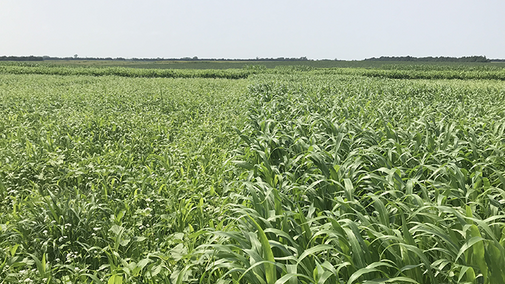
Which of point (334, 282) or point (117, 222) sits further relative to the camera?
point (117, 222)

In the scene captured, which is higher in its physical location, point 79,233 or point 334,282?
point 334,282

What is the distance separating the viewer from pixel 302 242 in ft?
6.68

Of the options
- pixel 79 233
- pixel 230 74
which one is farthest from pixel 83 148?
pixel 230 74

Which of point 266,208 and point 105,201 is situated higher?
point 266,208

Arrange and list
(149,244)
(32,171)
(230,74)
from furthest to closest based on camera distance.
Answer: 1. (230,74)
2. (32,171)
3. (149,244)

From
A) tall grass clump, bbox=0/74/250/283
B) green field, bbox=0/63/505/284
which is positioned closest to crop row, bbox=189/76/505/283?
green field, bbox=0/63/505/284

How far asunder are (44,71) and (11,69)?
4582 mm

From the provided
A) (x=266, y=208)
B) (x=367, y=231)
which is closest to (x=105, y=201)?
(x=266, y=208)

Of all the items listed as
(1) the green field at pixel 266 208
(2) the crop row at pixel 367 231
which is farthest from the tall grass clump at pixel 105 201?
(2) the crop row at pixel 367 231

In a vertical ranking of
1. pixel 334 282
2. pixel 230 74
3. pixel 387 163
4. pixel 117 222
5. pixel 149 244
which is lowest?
pixel 149 244

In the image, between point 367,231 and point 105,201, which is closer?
point 367,231

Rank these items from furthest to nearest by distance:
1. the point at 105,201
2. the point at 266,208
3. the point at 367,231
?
the point at 105,201, the point at 266,208, the point at 367,231

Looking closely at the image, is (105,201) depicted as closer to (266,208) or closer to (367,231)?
(266,208)

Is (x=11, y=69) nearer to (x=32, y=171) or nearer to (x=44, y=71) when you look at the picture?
(x=44, y=71)
